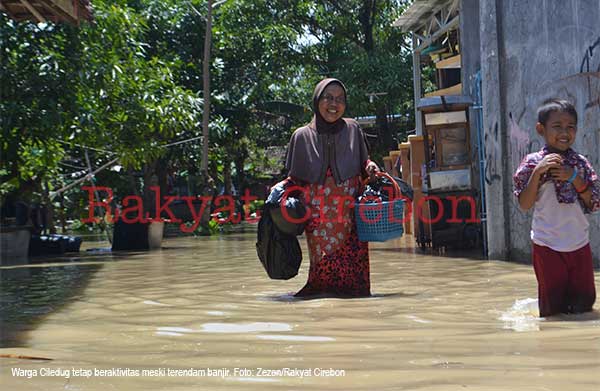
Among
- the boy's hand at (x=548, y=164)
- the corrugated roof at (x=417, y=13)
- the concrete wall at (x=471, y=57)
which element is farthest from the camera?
the corrugated roof at (x=417, y=13)

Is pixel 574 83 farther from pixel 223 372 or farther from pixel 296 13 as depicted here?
pixel 296 13

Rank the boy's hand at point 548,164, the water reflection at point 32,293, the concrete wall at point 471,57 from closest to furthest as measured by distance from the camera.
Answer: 1. the boy's hand at point 548,164
2. the water reflection at point 32,293
3. the concrete wall at point 471,57

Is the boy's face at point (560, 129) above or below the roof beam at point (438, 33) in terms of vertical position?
below

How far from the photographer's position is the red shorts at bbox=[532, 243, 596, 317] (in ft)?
17.2

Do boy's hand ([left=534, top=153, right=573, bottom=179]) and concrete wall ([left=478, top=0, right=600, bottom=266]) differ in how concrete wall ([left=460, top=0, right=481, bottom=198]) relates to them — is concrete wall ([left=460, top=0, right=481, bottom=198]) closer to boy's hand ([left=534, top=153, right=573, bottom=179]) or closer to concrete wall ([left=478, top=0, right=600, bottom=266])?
concrete wall ([left=478, top=0, right=600, bottom=266])

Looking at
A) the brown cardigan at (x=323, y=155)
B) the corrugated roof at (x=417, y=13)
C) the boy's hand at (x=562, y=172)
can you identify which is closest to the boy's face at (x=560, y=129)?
the boy's hand at (x=562, y=172)

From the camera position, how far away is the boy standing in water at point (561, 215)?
5172 mm

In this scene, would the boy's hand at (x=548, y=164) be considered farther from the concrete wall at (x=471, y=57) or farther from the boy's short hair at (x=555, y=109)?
the concrete wall at (x=471, y=57)

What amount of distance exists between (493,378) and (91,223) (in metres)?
31.1

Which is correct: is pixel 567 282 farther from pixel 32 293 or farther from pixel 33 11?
pixel 33 11

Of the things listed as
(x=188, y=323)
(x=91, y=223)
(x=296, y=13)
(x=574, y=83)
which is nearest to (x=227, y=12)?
(x=296, y=13)

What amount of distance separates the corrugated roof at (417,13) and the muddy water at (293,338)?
1132 cm

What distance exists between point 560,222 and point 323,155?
2.26 meters

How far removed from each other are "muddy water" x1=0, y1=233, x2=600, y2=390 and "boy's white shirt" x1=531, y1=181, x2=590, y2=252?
1.41 ft
